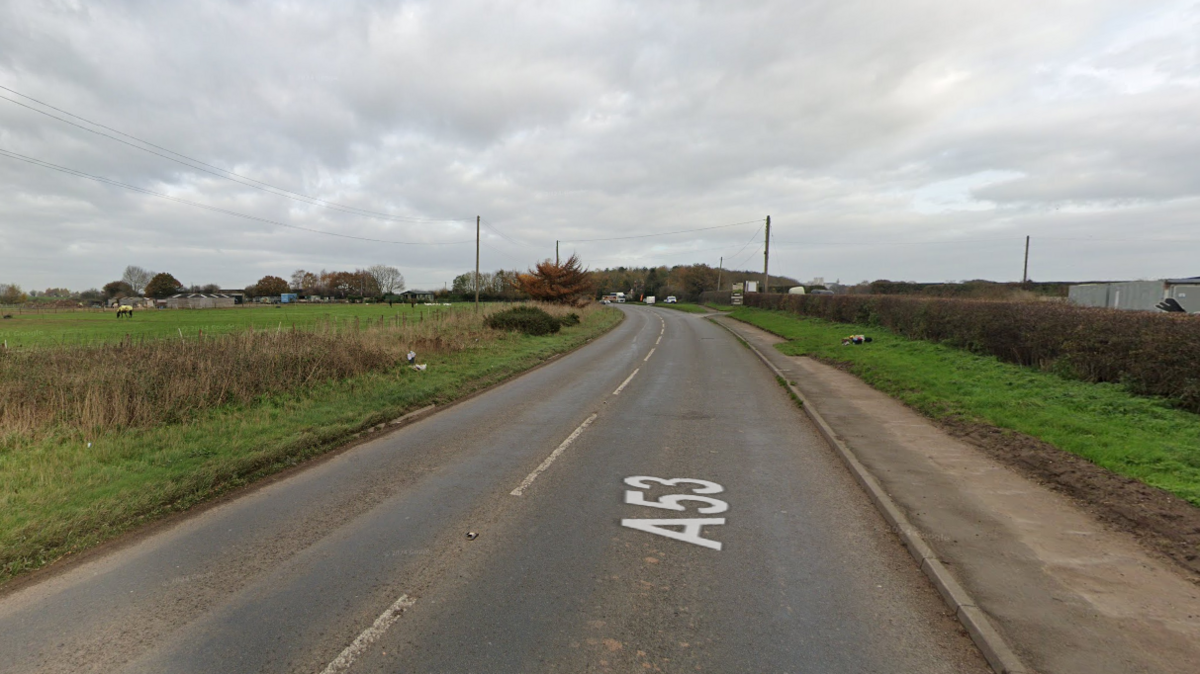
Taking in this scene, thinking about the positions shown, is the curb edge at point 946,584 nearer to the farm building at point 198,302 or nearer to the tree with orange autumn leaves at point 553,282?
the tree with orange autumn leaves at point 553,282

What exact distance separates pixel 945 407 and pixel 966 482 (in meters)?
3.95

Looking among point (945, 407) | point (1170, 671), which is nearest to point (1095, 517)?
point (1170, 671)

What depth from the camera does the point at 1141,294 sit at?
2128 cm

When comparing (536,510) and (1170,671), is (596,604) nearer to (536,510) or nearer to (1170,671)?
(536,510)

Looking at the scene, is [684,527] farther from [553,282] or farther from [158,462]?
[553,282]

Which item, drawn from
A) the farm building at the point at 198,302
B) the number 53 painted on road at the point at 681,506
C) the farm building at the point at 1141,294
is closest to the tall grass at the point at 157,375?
the number 53 painted on road at the point at 681,506

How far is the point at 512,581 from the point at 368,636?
41.0 inches

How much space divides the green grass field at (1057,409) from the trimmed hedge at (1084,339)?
40cm

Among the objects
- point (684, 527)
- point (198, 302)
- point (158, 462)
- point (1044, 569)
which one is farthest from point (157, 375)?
point (198, 302)

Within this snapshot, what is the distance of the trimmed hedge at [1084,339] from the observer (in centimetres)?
819

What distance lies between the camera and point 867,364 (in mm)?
14586

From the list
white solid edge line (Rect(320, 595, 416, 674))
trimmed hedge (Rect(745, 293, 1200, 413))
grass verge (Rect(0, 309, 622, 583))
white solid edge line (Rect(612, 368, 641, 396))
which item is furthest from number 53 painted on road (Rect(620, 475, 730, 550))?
trimmed hedge (Rect(745, 293, 1200, 413))

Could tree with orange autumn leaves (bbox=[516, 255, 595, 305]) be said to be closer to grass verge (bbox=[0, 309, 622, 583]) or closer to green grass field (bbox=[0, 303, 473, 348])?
green grass field (bbox=[0, 303, 473, 348])

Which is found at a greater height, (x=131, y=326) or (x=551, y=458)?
(x=551, y=458)
